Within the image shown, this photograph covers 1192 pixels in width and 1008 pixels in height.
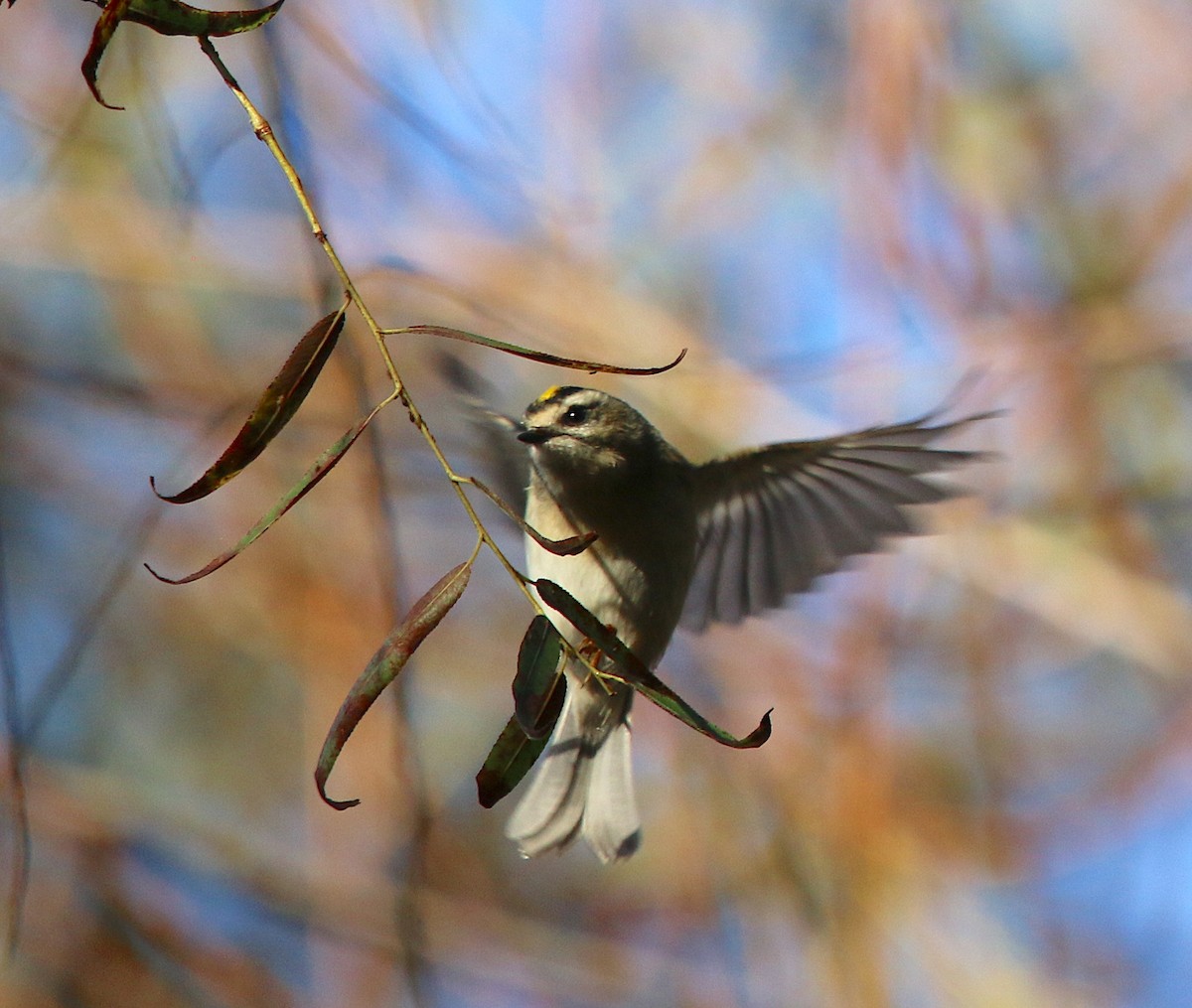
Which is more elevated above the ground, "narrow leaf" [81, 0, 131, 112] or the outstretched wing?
the outstretched wing

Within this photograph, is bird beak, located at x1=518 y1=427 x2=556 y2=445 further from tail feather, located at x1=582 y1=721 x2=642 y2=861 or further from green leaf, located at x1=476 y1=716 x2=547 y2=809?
green leaf, located at x1=476 y1=716 x2=547 y2=809

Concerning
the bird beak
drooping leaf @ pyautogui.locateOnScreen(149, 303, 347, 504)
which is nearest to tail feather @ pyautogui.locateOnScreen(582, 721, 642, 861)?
the bird beak

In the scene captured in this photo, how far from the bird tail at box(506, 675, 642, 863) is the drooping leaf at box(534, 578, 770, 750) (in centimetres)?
119

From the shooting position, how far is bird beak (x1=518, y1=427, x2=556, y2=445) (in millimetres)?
1827

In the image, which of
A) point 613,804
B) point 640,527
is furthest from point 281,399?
point 613,804

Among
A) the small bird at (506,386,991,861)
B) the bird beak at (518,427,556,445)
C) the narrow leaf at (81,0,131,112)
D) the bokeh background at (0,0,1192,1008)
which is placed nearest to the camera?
the narrow leaf at (81,0,131,112)

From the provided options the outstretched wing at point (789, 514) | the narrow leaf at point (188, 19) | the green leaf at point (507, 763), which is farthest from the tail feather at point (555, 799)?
the narrow leaf at point (188, 19)

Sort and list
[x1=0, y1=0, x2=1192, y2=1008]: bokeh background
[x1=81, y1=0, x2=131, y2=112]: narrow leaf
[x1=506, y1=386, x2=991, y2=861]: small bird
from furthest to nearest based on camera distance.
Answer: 1. [x1=0, y1=0, x2=1192, y2=1008]: bokeh background
2. [x1=506, y1=386, x2=991, y2=861]: small bird
3. [x1=81, y1=0, x2=131, y2=112]: narrow leaf

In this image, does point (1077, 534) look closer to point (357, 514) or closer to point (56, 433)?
point (357, 514)

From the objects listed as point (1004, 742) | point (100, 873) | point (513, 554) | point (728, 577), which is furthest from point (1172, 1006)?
point (100, 873)

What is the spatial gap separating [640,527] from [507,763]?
4.01 ft

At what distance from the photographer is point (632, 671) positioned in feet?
2.68

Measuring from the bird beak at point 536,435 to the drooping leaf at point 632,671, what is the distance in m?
0.99

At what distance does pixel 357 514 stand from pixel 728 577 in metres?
1.46
